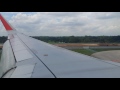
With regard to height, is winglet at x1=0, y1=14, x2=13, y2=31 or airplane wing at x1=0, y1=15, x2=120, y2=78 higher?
airplane wing at x1=0, y1=15, x2=120, y2=78

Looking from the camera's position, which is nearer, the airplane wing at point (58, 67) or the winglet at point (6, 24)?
the airplane wing at point (58, 67)

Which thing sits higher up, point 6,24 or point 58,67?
point 58,67

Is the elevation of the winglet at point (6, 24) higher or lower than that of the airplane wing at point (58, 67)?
lower

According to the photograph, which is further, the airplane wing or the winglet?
the winglet

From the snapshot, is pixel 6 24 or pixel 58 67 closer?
pixel 58 67
